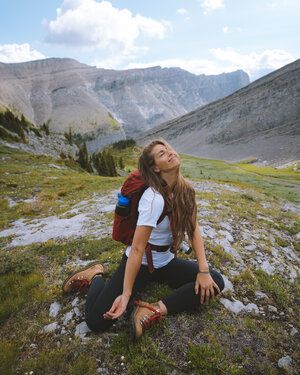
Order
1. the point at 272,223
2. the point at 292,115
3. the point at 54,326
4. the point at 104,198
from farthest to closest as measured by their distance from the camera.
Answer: the point at 292,115 → the point at 104,198 → the point at 272,223 → the point at 54,326

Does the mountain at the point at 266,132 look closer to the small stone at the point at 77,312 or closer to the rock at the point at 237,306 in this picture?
the rock at the point at 237,306

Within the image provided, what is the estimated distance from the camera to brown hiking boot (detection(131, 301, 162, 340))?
597 centimetres

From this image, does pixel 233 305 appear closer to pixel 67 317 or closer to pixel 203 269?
pixel 203 269

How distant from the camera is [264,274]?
9453 millimetres

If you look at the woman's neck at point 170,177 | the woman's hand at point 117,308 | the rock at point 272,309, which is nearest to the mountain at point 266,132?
the rock at point 272,309

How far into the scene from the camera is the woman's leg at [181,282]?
260 inches

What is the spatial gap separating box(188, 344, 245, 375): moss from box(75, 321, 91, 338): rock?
2.04 meters

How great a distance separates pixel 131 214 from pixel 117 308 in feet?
Result: 5.63

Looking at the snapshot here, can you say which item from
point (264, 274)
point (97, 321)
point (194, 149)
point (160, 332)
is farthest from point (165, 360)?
point (194, 149)

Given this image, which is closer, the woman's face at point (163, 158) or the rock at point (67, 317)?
the woman's face at point (163, 158)

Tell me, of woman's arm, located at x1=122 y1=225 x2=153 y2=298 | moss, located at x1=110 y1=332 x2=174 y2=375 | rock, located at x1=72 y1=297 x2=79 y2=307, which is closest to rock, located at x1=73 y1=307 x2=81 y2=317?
rock, located at x1=72 y1=297 x2=79 y2=307

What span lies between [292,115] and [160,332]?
193 meters

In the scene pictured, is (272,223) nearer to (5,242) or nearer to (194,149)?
(5,242)

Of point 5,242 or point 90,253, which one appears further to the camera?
point 5,242
